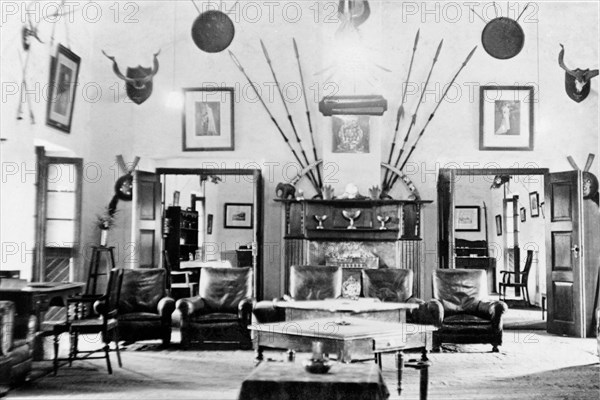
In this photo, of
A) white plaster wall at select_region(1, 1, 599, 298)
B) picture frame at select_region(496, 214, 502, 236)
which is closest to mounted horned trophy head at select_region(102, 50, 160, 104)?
white plaster wall at select_region(1, 1, 599, 298)

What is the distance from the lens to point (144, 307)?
26.9 feet

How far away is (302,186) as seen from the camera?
→ 10125 millimetres

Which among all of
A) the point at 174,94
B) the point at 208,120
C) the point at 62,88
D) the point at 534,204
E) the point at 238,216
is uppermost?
the point at 174,94

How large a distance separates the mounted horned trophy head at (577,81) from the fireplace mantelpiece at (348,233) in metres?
2.63

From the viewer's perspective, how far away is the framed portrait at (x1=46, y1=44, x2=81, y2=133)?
8781mm

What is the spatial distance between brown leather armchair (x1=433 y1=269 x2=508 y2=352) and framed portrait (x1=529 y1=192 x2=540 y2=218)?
5596mm

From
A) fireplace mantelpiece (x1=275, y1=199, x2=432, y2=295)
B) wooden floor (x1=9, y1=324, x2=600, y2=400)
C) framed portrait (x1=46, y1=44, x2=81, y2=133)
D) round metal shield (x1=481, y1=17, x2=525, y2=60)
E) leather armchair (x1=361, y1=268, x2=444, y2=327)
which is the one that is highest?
round metal shield (x1=481, y1=17, x2=525, y2=60)

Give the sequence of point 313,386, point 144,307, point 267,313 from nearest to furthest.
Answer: point 313,386
point 267,313
point 144,307

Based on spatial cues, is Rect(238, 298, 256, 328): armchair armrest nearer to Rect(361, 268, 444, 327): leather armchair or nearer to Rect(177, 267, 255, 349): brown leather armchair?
Rect(177, 267, 255, 349): brown leather armchair

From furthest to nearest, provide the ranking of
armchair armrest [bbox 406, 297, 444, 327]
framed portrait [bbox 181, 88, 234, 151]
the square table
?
1. framed portrait [bbox 181, 88, 234, 151]
2. armchair armrest [bbox 406, 297, 444, 327]
3. the square table

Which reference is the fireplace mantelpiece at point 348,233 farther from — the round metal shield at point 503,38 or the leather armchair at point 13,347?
the leather armchair at point 13,347

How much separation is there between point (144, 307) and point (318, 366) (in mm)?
4580

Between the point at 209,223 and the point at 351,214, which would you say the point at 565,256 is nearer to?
the point at 351,214

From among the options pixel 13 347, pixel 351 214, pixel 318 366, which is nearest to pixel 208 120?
pixel 351 214
